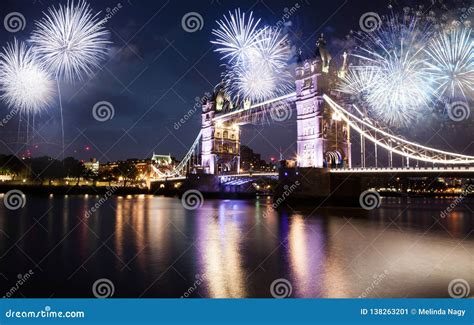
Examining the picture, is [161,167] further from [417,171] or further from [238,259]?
[238,259]

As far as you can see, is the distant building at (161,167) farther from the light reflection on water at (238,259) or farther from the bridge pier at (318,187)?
the light reflection on water at (238,259)

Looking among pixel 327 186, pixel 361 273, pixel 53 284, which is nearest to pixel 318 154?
pixel 327 186

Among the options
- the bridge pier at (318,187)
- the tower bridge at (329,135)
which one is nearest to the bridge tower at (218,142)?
the tower bridge at (329,135)

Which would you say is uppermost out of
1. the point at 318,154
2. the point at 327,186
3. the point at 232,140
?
the point at 232,140

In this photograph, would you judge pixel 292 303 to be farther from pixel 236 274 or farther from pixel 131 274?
pixel 131 274

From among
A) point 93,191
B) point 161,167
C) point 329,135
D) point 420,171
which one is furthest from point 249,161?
Answer: point 420,171

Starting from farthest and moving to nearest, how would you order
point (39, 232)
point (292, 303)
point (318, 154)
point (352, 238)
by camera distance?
point (318, 154)
point (39, 232)
point (352, 238)
point (292, 303)

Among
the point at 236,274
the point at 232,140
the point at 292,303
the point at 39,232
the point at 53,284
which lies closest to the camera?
the point at 292,303
